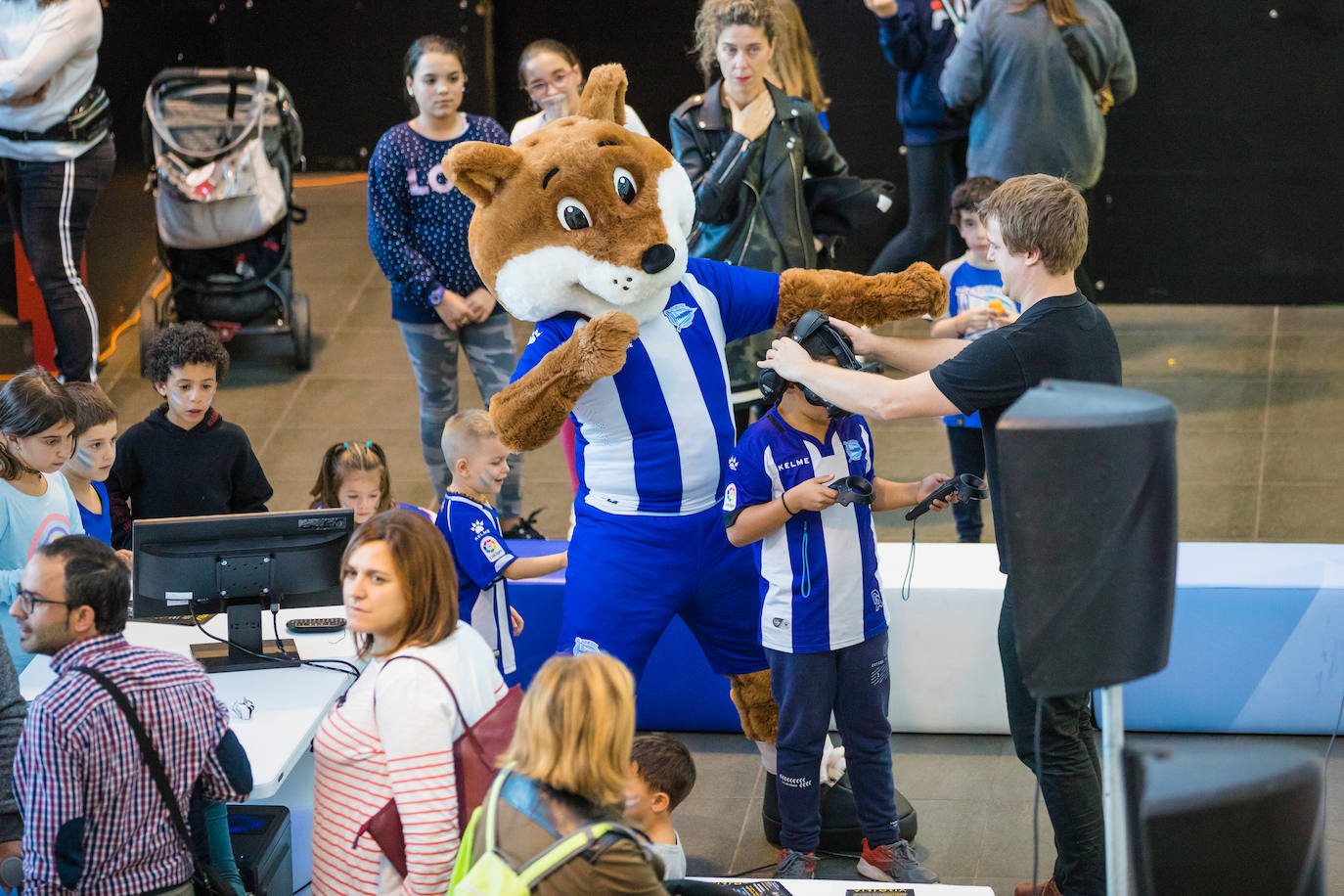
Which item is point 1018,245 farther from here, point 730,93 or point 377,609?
point 730,93

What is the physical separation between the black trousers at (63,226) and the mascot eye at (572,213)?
2726 mm

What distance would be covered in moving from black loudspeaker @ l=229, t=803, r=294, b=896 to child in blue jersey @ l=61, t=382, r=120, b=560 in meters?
0.77

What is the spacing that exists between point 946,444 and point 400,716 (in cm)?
399

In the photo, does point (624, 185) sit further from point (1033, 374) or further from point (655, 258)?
point (1033, 374)

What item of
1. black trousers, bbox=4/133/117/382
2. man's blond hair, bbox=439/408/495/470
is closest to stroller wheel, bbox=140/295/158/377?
black trousers, bbox=4/133/117/382

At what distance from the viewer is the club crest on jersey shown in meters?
3.43

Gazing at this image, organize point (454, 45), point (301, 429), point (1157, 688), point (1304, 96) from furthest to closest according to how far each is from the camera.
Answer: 1. point (1304, 96)
2. point (301, 429)
3. point (454, 45)
4. point (1157, 688)

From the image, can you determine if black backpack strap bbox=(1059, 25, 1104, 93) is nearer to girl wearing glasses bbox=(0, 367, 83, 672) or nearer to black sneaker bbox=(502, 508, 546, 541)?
black sneaker bbox=(502, 508, 546, 541)

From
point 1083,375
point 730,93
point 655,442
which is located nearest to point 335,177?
point 730,93

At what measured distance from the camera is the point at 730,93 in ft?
14.8

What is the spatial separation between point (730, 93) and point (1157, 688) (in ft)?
6.67

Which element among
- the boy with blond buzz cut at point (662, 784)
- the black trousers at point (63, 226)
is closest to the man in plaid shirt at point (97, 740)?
the boy with blond buzz cut at point (662, 784)

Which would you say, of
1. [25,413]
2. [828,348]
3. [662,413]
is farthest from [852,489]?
[25,413]

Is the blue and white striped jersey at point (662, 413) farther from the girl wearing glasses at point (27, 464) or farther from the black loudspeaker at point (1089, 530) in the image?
the black loudspeaker at point (1089, 530)
